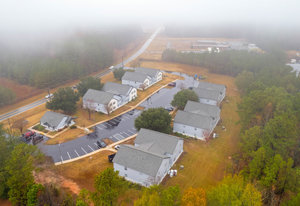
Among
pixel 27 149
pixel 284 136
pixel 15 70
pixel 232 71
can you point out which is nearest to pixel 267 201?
pixel 284 136

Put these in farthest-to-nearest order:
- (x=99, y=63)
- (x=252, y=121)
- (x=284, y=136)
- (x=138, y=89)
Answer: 1. (x=99, y=63)
2. (x=138, y=89)
3. (x=252, y=121)
4. (x=284, y=136)

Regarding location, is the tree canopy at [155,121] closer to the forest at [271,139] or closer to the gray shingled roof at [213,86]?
the forest at [271,139]

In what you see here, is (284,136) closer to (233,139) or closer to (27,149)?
(233,139)

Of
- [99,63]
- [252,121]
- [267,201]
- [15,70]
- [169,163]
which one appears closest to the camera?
[267,201]

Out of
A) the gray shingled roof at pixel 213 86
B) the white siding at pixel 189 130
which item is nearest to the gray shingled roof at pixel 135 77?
the gray shingled roof at pixel 213 86

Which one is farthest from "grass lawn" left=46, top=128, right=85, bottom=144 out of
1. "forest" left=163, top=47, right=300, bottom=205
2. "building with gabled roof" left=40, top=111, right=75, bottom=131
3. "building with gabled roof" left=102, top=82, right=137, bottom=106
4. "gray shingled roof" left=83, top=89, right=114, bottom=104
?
"forest" left=163, top=47, right=300, bottom=205

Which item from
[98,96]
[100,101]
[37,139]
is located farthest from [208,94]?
[37,139]

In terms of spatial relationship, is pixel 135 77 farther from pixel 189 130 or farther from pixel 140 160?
pixel 140 160
